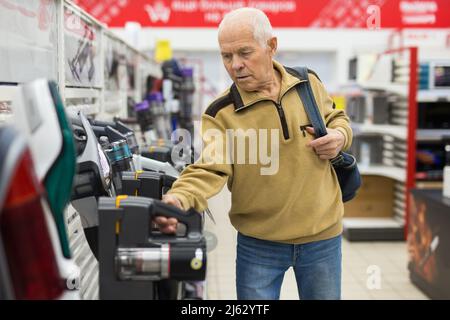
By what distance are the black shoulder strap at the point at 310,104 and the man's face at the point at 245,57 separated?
12cm

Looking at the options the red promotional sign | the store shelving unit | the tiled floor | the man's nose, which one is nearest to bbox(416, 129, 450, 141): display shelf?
the store shelving unit

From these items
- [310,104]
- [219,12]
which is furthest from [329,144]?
[219,12]

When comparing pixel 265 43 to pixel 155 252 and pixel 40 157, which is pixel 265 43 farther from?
pixel 40 157

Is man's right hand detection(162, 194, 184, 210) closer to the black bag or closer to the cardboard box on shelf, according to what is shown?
the black bag

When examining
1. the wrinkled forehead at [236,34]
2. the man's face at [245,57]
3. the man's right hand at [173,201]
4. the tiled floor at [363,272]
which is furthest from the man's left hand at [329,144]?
the tiled floor at [363,272]

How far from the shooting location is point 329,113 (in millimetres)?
1937

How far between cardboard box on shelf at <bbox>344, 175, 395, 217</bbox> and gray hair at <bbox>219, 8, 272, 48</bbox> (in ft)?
15.8

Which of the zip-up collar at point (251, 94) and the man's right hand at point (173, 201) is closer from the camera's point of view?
the man's right hand at point (173, 201)

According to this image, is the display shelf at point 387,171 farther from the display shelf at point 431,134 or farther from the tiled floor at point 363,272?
the tiled floor at point 363,272

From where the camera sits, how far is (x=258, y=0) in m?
8.77

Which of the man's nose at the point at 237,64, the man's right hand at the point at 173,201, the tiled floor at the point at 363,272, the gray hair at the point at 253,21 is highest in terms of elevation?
the gray hair at the point at 253,21

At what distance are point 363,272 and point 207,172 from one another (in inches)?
135

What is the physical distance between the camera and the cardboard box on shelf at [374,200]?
6273 millimetres

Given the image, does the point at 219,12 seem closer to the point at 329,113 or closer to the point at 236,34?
the point at 329,113
